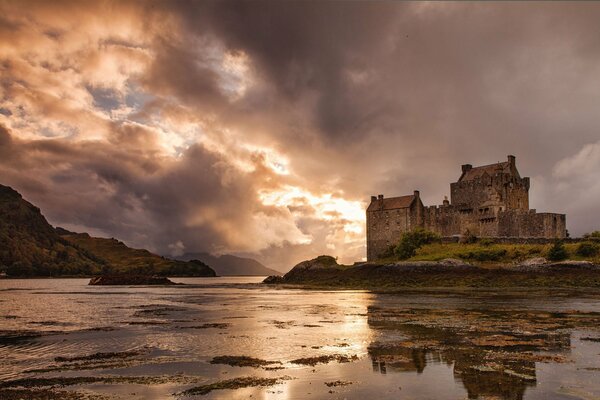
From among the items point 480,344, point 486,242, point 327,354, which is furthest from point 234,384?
point 486,242

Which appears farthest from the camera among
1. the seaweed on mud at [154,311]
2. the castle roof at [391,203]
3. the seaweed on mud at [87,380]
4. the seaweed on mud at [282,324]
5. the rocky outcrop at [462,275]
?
the castle roof at [391,203]

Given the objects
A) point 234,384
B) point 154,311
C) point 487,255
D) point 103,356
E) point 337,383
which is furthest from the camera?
point 487,255

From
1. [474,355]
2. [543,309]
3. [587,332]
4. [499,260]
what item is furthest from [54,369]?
[499,260]

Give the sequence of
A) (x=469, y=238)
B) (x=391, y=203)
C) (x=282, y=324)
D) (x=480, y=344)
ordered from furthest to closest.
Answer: (x=391, y=203)
(x=469, y=238)
(x=282, y=324)
(x=480, y=344)

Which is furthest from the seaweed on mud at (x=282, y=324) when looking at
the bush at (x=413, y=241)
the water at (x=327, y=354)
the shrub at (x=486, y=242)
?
the shrub at (x=486, y=242)

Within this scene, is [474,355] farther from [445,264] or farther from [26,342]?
[445,264]

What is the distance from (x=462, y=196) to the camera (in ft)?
293

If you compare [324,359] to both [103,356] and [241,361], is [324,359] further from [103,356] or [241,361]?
[103,356]

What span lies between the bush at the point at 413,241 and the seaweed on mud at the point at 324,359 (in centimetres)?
6418

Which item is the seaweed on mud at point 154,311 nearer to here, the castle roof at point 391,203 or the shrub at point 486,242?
the shrub at point 486,242

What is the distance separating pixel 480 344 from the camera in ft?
62.5

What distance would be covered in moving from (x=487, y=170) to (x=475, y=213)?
8076mm

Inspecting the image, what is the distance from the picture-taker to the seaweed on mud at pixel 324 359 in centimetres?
1638

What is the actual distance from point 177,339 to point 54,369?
23.5ft
